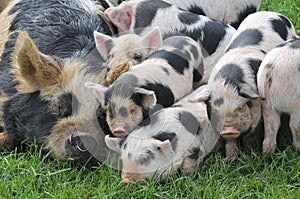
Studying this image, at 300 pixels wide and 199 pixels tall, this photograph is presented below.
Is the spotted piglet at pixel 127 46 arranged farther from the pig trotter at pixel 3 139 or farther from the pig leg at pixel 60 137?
the pig trotter at pixel 3 139

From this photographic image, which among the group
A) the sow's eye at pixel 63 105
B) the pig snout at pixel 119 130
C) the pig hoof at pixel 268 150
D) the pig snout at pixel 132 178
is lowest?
the pig hoof at pixel 268 150

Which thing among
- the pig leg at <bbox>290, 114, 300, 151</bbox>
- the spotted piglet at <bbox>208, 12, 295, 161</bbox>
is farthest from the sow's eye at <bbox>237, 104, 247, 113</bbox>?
the pig leg at <bbox>290, 114, 300, 151</bbox>

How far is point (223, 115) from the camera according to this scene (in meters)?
5.51

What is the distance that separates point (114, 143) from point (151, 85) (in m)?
0.54

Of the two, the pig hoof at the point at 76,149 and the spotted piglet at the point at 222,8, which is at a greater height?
the spotted piglet at the point at 222,8

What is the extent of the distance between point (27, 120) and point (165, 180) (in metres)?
1.29

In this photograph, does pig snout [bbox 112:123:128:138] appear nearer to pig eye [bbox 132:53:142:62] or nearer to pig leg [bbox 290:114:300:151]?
pig eye [bbox 132:53:142:62]

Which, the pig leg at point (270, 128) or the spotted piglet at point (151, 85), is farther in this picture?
the pig leg at point (270, 128)

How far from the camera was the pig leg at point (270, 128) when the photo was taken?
5.61 meters

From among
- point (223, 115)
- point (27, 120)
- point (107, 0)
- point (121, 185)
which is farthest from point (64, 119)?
point (107, 0)

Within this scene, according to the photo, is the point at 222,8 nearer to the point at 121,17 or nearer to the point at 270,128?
the point at 121,17

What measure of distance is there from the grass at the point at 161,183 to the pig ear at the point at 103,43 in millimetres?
983

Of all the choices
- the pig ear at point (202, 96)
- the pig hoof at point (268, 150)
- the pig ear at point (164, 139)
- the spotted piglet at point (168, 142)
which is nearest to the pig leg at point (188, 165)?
the spotted piglet at point (168, 142)

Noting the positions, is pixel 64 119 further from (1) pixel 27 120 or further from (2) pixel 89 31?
(2) pixel 89 31
